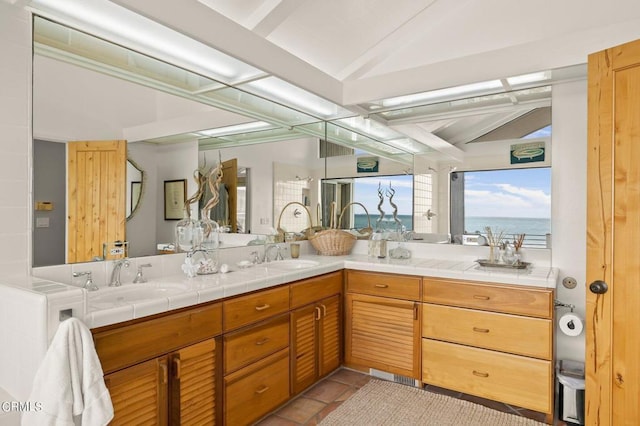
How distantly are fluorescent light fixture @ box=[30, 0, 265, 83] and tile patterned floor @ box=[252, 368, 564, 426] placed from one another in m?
2.16

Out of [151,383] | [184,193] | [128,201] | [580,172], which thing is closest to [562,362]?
[580,172]

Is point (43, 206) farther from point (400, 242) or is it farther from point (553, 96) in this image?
point (553, 96)

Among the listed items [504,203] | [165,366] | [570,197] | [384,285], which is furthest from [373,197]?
[165,366]

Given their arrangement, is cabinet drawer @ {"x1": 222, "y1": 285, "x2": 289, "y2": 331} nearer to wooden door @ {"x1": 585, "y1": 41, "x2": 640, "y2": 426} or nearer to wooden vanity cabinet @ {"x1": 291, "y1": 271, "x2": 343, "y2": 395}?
wooden vanity cabinet @ {"x1": 291, "y1": 271, "x2": 343, "y2": 395}

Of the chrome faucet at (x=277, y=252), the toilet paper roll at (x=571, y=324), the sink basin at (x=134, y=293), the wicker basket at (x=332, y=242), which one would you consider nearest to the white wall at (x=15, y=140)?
the sink basin at (x=134, y=293)

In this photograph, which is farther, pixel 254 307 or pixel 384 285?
pixel 384 285

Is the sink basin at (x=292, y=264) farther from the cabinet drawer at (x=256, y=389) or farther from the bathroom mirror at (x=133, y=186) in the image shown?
the bathroom mirror at (x=133, y=186)

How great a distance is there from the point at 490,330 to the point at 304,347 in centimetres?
120

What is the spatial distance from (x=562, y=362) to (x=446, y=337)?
2.54 feet

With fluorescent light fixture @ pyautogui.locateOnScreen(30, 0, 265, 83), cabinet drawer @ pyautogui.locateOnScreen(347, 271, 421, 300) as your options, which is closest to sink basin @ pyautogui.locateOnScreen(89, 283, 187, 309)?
fluorescent light fixture @ pyautogui.locateOnScreen(30, 0, 265, 83)

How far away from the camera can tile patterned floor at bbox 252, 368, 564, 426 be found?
241 centimetres

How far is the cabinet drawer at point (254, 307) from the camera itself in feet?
6.86

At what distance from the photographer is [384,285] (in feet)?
9.52

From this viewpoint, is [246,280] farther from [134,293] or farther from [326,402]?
[326,402]
